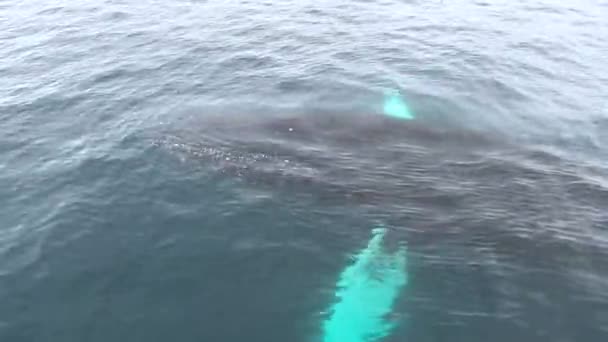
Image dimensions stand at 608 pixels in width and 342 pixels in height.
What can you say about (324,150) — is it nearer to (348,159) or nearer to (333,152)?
(333,152)

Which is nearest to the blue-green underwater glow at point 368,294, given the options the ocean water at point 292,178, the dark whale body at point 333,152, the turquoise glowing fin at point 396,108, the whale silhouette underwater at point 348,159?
the whale silhouette underwater at point 348,159

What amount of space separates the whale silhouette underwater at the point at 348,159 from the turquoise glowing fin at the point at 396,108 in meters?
0.24

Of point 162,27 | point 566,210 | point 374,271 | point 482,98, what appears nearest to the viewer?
point 374,271

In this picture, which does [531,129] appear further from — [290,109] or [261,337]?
[261,337]

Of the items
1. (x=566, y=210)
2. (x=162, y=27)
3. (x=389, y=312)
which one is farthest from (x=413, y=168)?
(x=162, y=27)

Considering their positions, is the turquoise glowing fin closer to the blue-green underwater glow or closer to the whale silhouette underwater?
the whale silhouette underwater

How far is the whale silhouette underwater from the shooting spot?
28.1 m

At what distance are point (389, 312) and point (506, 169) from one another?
1204 cm

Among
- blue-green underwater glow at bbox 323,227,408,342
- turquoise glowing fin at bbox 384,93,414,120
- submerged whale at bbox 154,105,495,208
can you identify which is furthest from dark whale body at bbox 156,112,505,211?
blue-green underwater glow at bbox 323,227,408,342

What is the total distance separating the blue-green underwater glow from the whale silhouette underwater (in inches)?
1.7

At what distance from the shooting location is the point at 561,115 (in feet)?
134

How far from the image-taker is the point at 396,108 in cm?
4075

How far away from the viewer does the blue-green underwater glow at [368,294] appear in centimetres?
2527

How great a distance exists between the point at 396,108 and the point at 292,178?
1034 centimetres
